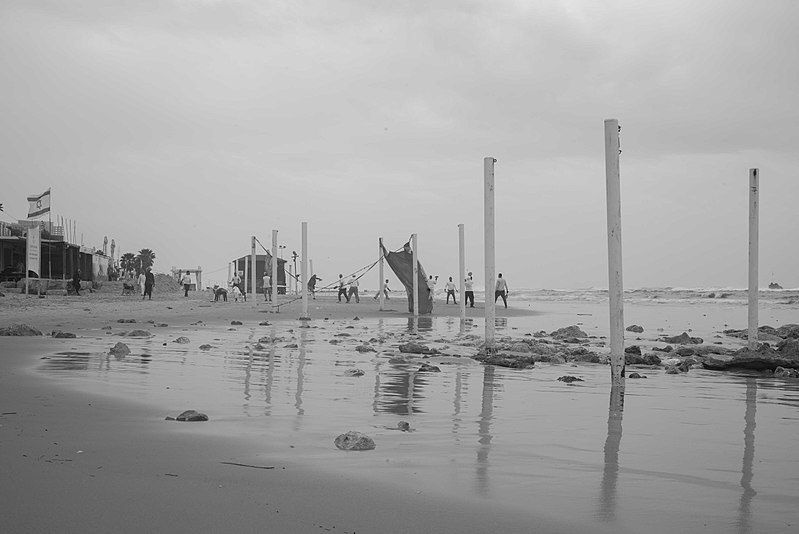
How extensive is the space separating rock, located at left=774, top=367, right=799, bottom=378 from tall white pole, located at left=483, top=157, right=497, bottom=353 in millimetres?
3669

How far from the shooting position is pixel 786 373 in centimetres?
908

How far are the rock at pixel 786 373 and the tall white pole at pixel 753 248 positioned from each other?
234 cm

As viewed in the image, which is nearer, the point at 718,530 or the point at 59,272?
the point at 718,530

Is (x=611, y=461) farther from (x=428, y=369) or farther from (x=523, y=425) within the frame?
(x=428, y=369)

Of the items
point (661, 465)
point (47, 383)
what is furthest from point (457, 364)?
point (661, 465)

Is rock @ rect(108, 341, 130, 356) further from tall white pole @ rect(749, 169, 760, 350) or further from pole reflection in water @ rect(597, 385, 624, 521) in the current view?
tall white pole @ rect(749, 169, 760, 350)

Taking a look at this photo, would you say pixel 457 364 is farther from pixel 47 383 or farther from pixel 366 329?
pixel 366 329

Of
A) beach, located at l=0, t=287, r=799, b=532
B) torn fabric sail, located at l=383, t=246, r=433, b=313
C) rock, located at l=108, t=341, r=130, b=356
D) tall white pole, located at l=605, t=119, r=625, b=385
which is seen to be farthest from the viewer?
torn fabric sail, located at l=383, t=246, r=433, b=313

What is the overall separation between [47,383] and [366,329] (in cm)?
1165

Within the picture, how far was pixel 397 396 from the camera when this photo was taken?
6.71 m

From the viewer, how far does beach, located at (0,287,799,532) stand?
306 centimetres

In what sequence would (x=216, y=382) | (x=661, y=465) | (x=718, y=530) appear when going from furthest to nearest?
(x=216, y=382) → (x=661, y=465) → (x=718, y=530)

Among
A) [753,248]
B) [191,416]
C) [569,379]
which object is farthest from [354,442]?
[753,248]

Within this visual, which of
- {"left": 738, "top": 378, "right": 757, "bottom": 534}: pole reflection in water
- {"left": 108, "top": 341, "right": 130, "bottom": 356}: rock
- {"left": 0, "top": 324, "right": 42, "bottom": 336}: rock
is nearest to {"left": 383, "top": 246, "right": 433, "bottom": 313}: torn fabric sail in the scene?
{"left": 0, "top": 324, "right": 42, "bottom": 336}: rock
